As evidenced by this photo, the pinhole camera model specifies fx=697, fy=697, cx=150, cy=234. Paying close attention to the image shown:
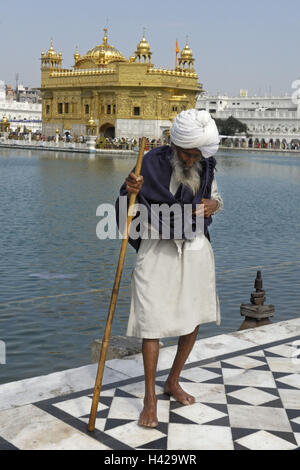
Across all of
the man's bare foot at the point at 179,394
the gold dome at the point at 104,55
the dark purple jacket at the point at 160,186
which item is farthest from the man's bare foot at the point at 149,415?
the gold dome at the point at 104,55

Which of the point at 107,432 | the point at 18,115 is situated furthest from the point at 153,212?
the point at 18,115

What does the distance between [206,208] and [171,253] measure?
0.86 ft

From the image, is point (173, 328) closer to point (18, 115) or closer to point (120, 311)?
point (120, 311)

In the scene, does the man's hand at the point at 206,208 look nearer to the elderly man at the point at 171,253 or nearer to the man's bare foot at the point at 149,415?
the elderly man at the point at 171,253

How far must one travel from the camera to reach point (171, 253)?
3062mm

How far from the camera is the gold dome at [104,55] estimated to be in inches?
2266

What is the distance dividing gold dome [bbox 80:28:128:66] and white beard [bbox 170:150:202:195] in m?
55.8

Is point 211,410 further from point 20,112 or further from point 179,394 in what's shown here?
point 20,112

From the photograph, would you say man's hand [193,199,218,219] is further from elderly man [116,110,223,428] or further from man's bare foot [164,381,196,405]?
man's bare foot [164,381,196,405]

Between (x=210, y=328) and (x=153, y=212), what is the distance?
2.86m

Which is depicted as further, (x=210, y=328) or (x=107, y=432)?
(x=210, y=328)

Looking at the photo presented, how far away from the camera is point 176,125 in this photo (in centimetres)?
302

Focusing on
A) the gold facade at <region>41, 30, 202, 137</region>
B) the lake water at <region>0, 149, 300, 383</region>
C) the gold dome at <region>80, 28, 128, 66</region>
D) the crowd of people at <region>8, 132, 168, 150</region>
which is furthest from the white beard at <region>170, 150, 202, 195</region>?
the gold dome at <region>80, 28, 128, 66</region>
